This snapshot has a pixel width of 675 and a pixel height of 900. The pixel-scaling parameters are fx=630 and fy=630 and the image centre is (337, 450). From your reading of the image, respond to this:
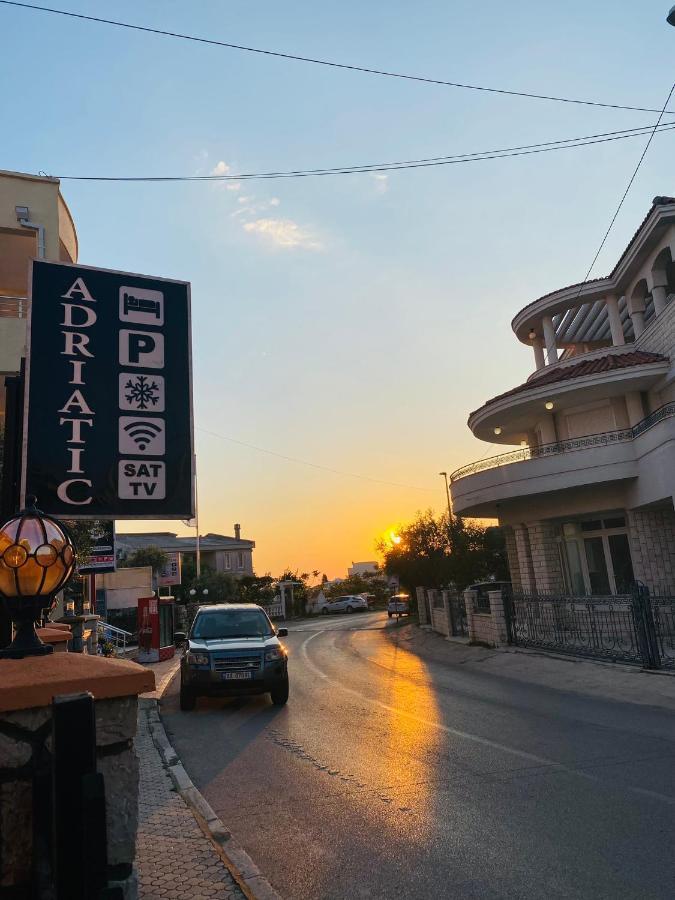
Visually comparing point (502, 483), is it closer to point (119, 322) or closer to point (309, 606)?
point (119, 322)

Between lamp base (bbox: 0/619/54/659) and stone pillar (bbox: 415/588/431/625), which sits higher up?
lamp base (bbox: 0/619/54/659)

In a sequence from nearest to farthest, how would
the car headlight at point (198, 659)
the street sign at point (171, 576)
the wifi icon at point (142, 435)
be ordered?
1. the wifi icon at point (142, 435)
2. the car headlight at point (198, 659)
3. the street sign at point (171, 576)

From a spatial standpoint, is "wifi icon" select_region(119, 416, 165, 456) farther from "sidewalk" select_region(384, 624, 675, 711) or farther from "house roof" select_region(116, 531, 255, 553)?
"house roof" select_region(116, 531, 255, 553)

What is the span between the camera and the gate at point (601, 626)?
12.4 metres

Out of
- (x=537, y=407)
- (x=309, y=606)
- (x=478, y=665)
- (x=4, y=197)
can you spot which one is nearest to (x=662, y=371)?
(x=537, y=407)

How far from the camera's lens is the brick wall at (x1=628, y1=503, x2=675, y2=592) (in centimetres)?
1942

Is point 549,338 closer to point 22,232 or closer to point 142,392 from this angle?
point 22,232

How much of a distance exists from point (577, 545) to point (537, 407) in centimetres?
513

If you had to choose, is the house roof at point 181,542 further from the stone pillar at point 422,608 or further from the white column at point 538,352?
the white column at point 538,352

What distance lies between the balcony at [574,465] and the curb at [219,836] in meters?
14.9

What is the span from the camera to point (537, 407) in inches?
893

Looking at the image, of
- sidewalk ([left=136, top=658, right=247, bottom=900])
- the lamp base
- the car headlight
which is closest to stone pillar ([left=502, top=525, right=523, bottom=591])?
the car headlight

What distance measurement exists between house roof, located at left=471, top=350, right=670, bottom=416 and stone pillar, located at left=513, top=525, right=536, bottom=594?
5141 millimetres

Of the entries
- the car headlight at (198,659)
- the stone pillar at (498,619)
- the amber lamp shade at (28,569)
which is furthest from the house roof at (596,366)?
the amber lamp shade at (28,569)
